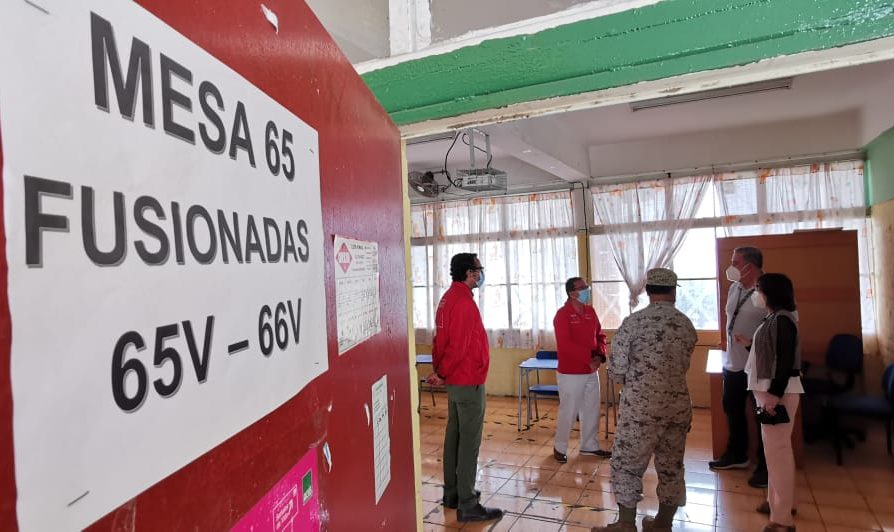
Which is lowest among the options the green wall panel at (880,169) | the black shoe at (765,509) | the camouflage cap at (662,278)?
the black shoe at (765,509)

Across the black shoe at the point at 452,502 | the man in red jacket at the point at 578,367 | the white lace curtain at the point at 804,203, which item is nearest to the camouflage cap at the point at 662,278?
the man in red jacket at the point at 578,367

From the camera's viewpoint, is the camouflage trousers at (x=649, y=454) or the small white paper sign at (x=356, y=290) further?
the camouflage trousers at (x=649, y=454)

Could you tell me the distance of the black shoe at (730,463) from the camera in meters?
3.69

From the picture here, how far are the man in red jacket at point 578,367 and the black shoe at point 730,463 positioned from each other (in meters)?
0.77

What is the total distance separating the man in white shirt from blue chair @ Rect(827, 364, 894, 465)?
0.67 m

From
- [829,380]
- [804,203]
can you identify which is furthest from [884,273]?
[829,380]

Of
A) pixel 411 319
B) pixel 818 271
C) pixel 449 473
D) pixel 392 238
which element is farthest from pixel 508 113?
pixel 818 271

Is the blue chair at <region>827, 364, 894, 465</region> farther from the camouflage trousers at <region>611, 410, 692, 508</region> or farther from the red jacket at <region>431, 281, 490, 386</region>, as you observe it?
the red jacket at <region>431, 281, 490, 386</region>

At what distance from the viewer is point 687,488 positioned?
3.45 metres

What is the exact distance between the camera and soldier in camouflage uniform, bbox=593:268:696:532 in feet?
8.57

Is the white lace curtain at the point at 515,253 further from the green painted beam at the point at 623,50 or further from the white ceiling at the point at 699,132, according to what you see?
the green painted beam at the point at 623,50

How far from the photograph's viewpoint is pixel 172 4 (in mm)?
409

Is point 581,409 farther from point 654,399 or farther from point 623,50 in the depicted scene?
point 623,50

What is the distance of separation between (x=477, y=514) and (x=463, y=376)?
0.86 meters
